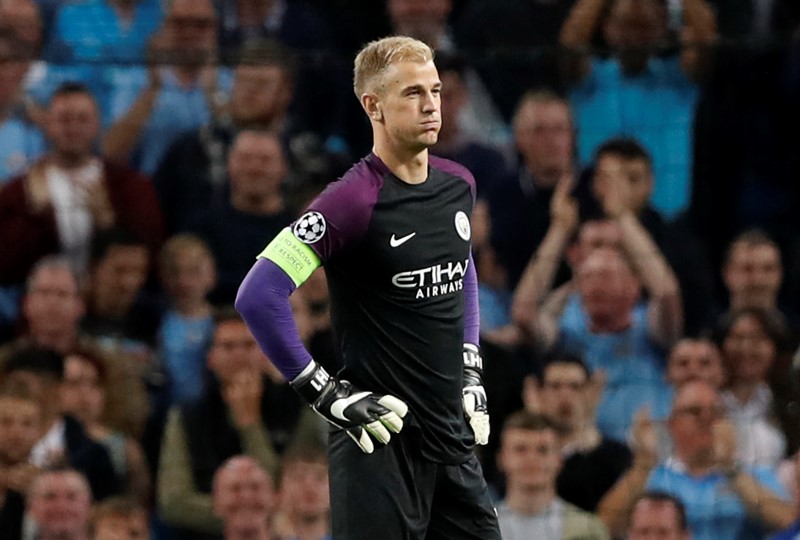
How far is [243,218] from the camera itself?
689cm

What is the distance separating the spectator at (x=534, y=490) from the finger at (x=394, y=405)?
2.37 meters

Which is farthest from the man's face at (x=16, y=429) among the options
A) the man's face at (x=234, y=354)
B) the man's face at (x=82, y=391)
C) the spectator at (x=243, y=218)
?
the spectator at (x=243, y=218)

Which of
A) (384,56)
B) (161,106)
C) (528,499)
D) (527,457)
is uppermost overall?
(161,106)

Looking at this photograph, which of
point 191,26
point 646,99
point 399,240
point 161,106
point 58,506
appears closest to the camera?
point 399,240

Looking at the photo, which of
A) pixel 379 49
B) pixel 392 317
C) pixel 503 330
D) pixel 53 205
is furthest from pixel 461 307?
pixel 53 205

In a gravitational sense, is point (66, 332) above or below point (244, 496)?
above

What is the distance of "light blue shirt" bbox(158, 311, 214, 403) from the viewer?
6.80 metres

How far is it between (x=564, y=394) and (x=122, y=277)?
6.24 feet

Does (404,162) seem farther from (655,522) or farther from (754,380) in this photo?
(754,380)

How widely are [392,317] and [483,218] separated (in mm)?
2597

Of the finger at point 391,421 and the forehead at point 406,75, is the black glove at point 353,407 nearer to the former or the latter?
the finger at point 391,421

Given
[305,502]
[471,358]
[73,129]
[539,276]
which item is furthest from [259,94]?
[471,358]

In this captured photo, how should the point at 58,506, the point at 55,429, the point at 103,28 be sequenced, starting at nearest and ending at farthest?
the point at 58,506
the point at 55,429
the point at 103,28

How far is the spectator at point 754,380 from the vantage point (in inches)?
270
